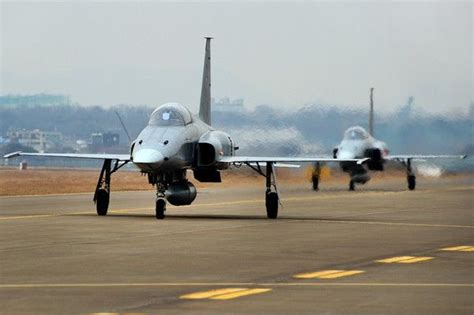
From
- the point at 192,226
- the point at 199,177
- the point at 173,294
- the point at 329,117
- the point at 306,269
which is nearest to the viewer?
the point at 173,294

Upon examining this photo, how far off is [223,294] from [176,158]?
60.2ft

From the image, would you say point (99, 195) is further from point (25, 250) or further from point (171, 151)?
point (25, 250)

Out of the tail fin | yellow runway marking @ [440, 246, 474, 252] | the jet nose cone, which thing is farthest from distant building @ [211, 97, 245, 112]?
yellow runway marking @ [440, 246, 474, 252]

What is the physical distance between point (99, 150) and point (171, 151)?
2193 cm

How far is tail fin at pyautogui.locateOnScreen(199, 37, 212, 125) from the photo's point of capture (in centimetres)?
4203

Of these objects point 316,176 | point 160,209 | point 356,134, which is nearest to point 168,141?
point 160,209

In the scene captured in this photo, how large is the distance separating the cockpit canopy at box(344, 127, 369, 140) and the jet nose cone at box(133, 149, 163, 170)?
89.8 feet

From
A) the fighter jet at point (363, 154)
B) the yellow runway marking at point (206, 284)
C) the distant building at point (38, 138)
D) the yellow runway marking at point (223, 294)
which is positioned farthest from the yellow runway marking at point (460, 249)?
the distant building at point (38, 138)

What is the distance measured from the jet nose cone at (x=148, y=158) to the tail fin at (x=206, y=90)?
27.9 feet

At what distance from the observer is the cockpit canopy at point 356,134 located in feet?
198

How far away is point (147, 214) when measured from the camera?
36.0m

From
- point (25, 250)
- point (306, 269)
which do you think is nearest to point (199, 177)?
point (25, 250)

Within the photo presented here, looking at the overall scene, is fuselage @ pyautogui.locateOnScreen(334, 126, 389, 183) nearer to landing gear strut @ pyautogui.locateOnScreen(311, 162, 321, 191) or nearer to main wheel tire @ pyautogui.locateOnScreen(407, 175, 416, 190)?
landing gear strut @ pyautogui.locateOnScreen(311, 162, 321, 191)

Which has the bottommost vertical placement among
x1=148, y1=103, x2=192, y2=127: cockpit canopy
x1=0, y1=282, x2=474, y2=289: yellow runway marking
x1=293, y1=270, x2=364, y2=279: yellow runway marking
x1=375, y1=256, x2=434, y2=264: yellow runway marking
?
x1=375, y1=256, x2=434, y2=264: yellow runway marking
